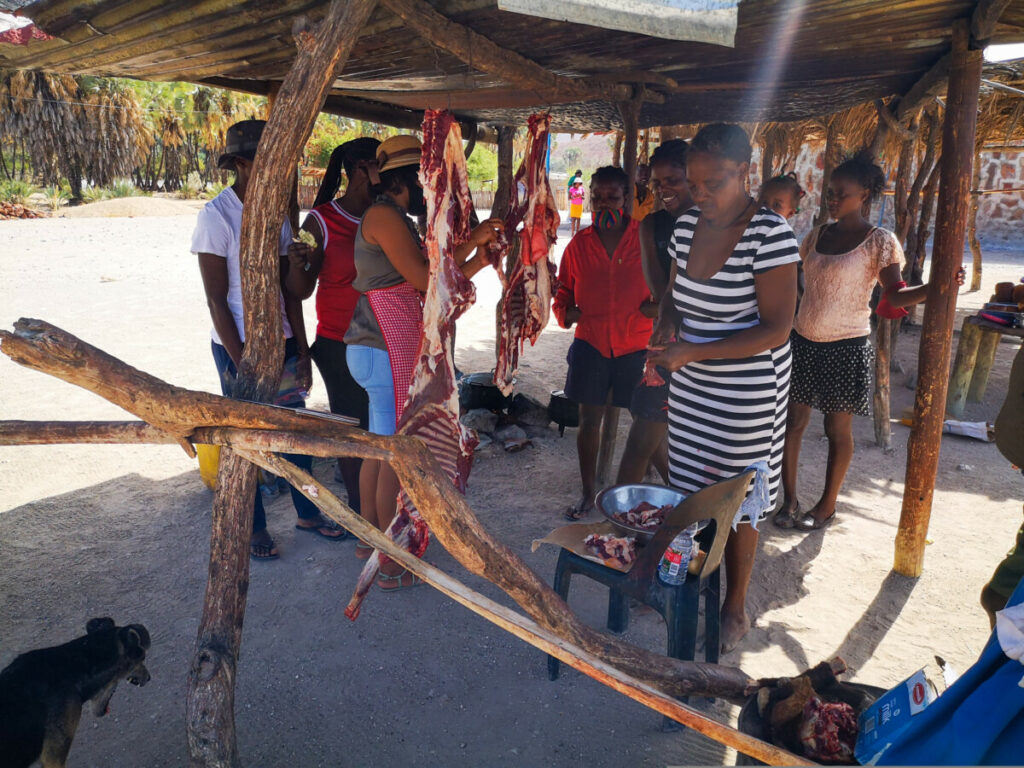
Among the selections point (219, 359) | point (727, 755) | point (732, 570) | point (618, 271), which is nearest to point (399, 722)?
point (727, 755)

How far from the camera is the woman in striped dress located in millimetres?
2311

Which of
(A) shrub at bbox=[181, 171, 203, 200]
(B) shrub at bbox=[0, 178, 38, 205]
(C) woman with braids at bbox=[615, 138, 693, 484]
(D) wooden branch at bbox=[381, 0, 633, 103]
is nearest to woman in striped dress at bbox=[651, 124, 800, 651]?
→ (C) woman with braids at bbox=[615, 138, 693, 484]

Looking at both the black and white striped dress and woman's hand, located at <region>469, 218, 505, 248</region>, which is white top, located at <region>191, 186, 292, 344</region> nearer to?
woman's hand, located at <region>469, 218, 505, 248</region>

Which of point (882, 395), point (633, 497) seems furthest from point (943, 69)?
point (633, 497)

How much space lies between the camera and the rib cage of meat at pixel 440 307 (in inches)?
106

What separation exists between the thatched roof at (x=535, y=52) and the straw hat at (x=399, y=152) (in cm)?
41

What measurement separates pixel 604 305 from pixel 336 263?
4.74 feet

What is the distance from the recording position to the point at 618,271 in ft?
11.9

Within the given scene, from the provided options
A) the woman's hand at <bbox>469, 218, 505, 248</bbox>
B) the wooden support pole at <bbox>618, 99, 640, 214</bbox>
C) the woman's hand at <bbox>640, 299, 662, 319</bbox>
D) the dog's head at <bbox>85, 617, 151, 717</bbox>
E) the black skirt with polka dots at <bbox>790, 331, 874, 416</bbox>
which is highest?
the wooden support pole at <bbox>618, 99, 640, 214</bbox>

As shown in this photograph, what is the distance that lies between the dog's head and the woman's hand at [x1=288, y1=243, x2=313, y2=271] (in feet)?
5.37

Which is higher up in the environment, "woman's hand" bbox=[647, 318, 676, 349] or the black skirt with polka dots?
"woman's hand" bbox=[647, 318, 676, 349]

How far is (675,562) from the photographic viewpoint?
2297 mm

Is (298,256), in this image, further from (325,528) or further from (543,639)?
(543,639)

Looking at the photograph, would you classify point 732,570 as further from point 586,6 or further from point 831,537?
point 586,6
